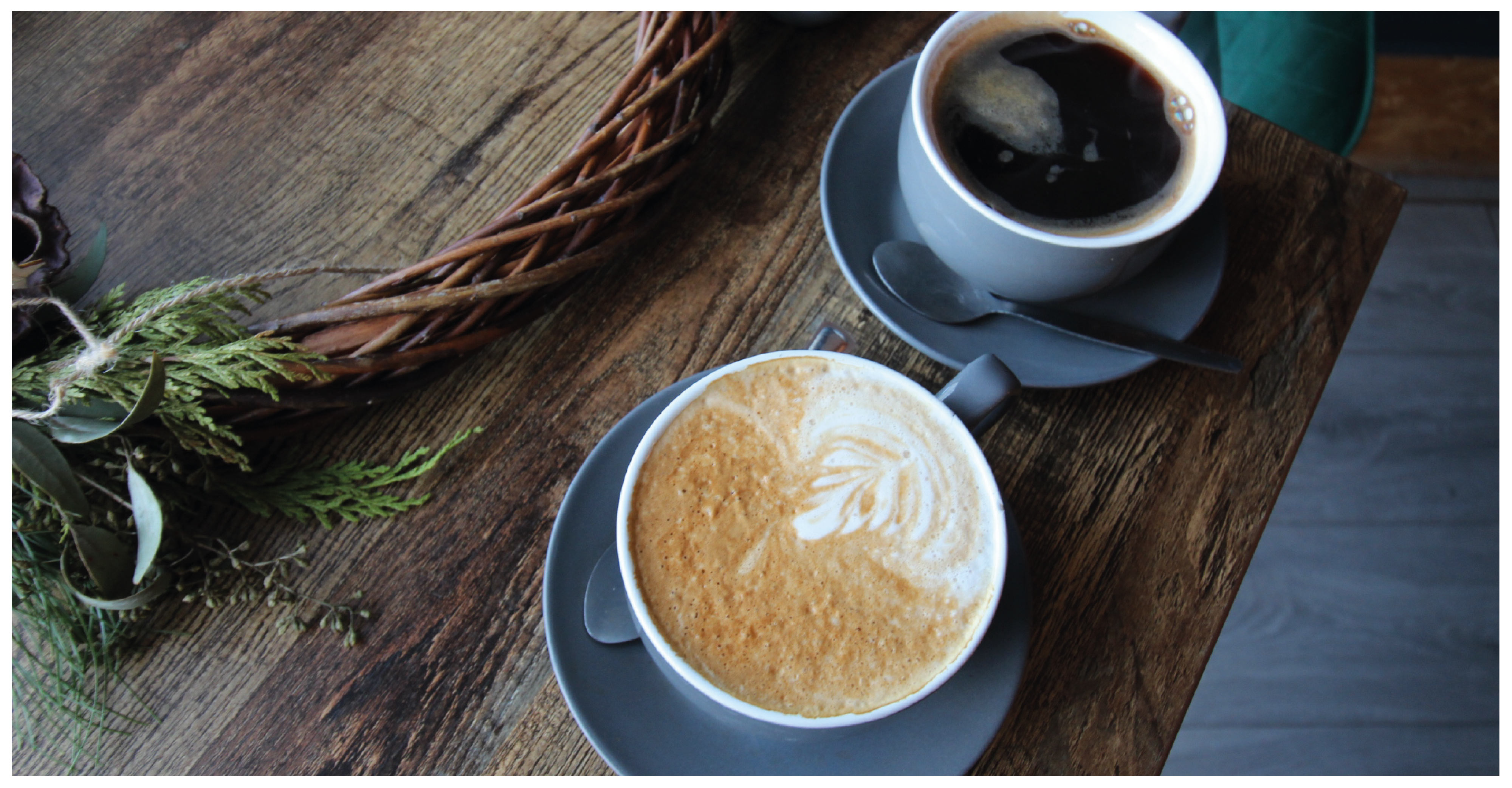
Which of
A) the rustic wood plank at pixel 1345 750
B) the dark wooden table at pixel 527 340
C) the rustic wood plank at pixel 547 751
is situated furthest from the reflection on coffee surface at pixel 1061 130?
the rustic wood plank at pixel 1345 750

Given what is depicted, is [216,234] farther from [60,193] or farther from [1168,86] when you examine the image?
[1168,86]

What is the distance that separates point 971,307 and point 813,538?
292 mm

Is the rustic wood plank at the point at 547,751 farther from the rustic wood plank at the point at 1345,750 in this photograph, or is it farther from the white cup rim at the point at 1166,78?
the rustic wood plank at the point at 1345,750

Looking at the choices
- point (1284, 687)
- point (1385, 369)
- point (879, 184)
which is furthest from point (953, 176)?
point (1385, 369)

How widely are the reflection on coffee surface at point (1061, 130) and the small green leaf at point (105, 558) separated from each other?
0.81 meters

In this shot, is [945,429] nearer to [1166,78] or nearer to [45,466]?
[1166,78]

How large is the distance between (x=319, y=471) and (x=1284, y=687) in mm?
1789

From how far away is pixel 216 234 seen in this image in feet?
3.03

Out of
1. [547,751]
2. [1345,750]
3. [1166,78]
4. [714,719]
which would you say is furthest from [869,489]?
[1345,750]

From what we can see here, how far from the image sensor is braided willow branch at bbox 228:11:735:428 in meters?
0.77

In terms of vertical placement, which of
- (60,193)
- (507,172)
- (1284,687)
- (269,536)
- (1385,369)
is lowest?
(1284,687)

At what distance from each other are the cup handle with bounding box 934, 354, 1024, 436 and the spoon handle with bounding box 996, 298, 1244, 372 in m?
0.12

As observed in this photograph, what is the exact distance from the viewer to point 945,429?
0.74 m

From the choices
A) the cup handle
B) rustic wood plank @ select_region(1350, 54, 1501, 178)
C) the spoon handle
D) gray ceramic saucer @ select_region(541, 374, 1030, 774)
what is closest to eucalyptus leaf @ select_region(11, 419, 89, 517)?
gray ceramic saucer @ select_region(541, 374, 1030, 774)
